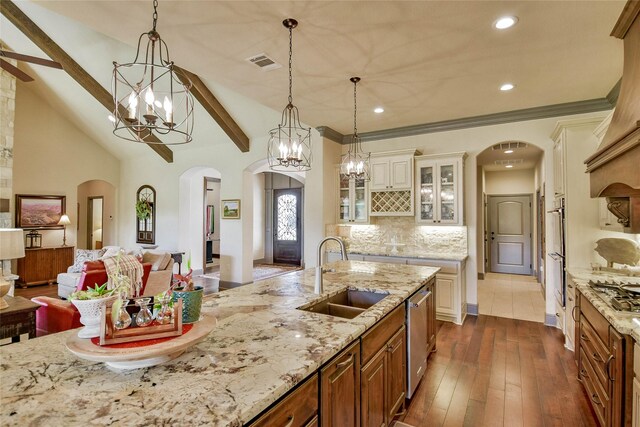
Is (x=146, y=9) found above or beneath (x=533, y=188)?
above

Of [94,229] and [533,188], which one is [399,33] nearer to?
[533,188]

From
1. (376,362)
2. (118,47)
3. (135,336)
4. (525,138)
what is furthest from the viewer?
(118,47)

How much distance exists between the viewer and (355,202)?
5617mm

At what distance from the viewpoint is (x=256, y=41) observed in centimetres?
288

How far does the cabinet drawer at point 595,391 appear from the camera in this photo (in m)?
2.02

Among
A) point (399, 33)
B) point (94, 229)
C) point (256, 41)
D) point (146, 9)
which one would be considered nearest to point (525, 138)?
point (399, 33)

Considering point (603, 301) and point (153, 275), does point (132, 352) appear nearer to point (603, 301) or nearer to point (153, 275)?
point (603, 301)

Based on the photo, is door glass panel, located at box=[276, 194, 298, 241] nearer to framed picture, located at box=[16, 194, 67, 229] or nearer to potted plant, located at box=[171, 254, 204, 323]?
framed picture, located at box=[16, 194, 67, 229]

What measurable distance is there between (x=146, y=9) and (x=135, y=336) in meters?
2.39

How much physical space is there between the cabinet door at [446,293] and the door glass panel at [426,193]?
978 mm

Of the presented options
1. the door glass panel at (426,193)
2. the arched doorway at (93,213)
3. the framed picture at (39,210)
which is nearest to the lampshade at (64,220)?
the framed picture at (39,210)

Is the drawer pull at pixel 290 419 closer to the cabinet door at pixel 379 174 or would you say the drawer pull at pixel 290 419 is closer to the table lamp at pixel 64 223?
the cabinet door at pixel 379 174

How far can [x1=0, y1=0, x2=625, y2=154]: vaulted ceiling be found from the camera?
94.6 inches

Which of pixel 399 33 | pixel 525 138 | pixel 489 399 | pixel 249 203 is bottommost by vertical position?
pixel 489 399
